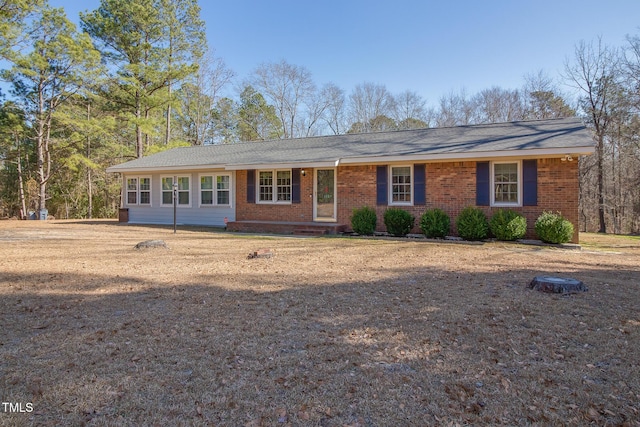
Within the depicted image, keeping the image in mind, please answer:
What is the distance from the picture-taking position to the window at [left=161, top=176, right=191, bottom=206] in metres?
16.4

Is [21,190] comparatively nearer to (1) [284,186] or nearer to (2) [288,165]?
(1) [284,186]

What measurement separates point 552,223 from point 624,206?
15774 millimetres

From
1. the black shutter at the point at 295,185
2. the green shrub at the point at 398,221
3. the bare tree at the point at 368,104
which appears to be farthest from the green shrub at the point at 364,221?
the bare tree at the point at 368,104

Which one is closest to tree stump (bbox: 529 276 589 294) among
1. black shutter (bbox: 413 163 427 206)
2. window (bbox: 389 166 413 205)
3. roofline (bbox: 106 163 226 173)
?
black shutter (bbox: 413 163 427 206)

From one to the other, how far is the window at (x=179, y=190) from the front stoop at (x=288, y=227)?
323 centimetres

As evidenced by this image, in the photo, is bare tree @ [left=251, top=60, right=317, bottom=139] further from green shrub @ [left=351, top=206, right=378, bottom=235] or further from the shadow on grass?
the shadow on grass

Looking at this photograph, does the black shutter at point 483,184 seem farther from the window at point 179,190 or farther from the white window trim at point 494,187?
the window at point 179,190

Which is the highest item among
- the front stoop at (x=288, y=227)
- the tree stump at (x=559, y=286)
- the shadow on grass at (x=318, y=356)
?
the front stoop at (x=288, y=227)

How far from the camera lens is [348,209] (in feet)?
43.4

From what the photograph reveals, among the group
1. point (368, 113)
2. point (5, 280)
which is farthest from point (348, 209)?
point (368, 113)

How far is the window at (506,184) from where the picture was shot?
11141 mm

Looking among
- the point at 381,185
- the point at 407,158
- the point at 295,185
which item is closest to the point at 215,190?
the point at 295,185

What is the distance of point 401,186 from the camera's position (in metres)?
12.6

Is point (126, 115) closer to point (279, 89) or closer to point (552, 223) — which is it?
point (279, 89)
